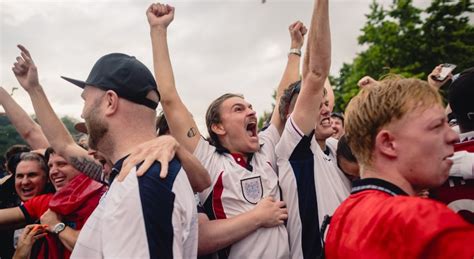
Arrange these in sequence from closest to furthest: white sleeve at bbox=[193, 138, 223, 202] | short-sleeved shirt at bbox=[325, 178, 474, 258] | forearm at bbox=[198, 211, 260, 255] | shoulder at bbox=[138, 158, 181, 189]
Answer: short-sleeved shirt at bbox=[325, 178, 474, 258] < shoulder at bbox=[138, 158, 181, 189] < forearm at bbox=[198, 211, 260, 255] < white sleeve at bbox=[193, 138, 223, 202]

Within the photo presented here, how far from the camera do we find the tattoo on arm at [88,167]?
10.9 feet

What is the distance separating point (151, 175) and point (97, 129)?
0.58 meters

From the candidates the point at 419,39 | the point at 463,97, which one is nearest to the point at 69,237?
the point at 463,97

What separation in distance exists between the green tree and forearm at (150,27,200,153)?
21719mm

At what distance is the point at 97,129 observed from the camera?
2174 mm

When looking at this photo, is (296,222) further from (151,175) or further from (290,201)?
(151,175)

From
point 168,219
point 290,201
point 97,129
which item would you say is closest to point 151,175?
point 168,219

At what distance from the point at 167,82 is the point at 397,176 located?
190cm

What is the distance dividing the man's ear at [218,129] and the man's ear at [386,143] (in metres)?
1.89

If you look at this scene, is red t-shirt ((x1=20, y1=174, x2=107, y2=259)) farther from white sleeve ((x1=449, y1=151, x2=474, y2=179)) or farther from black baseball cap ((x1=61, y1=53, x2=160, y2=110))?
white sleeve ((x1=449, y1=151, x2=474, y2=179))

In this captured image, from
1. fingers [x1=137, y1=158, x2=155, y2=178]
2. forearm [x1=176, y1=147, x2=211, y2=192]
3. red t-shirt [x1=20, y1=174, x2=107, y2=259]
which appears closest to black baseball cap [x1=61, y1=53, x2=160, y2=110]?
forearm [x1=176, y1=147, x2=211, y2=192]

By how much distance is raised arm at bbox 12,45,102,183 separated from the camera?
11.0ft

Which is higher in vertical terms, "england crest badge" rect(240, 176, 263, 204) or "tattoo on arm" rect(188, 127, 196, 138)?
"tattoo on arm" rect(188, 127, 196, 138)

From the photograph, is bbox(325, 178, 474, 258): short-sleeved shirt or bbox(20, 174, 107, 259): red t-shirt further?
bbox(20, 174, 107, 259): red t-shirt
